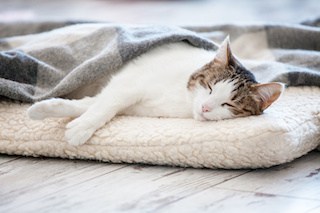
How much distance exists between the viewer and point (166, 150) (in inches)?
56.5

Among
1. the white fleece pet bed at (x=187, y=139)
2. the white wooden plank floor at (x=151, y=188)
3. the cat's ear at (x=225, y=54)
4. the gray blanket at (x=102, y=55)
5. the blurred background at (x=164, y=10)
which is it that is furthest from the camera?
the blurred background at (x=164, y=10)

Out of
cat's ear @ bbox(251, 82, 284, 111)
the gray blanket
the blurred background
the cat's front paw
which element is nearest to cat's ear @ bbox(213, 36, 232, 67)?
cat's ear @ bbox(251, 82, 284, 111)

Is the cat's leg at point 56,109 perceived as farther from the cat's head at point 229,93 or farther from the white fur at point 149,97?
the cat's head at point 229,93

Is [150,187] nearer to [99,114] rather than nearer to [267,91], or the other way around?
[99,114]

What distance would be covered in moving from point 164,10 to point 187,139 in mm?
2412

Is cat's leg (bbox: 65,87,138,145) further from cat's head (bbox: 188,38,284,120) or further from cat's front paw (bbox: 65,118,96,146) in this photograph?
cat's head (bbox: 188,38,284,120)

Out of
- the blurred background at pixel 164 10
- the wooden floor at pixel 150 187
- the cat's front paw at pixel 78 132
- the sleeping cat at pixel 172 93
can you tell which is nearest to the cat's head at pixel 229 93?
the sleeping cat at pixel 172 93

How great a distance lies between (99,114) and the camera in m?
1.50

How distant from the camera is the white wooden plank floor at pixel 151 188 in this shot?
1.22m

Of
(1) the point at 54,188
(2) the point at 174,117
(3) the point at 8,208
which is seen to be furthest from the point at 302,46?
(3) the point at 8,208

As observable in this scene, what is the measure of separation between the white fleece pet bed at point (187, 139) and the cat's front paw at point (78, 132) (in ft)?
0.07

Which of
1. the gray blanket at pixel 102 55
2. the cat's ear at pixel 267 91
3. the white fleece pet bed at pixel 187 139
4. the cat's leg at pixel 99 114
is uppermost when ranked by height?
the gray blanket at pixel 102 55

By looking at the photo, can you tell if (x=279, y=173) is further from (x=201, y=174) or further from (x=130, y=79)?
(x=130, y=79)

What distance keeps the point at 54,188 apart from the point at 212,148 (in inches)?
15.8
